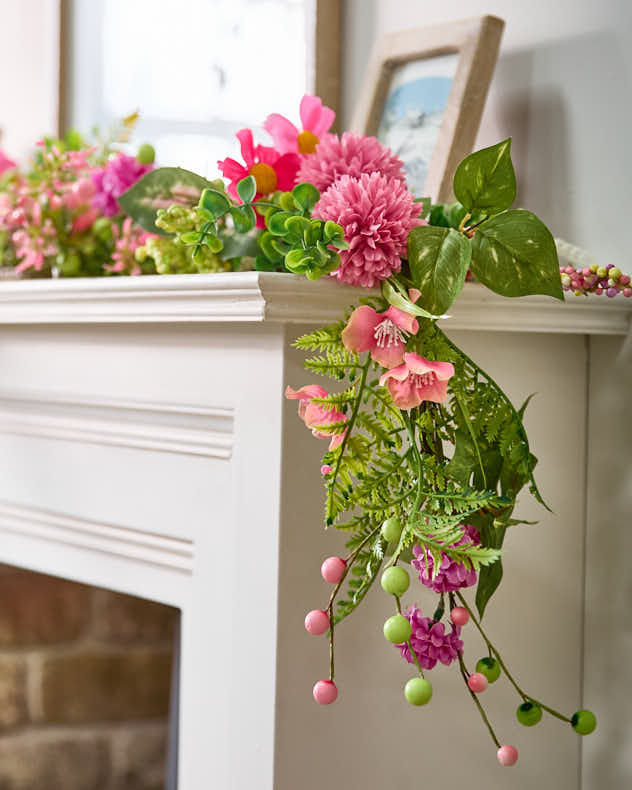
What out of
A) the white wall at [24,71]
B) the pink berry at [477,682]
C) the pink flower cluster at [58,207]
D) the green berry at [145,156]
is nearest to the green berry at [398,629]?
the pink berry at [477,682]

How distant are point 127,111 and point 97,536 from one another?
0.82 m

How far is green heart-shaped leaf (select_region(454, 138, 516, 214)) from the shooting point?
72 cm

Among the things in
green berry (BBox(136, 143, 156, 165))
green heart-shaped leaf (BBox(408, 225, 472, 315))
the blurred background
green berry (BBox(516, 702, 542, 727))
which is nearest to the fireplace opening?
the blurred background

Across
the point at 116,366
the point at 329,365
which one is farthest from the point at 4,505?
the point at 329,365

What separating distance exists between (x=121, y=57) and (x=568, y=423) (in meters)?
1.01

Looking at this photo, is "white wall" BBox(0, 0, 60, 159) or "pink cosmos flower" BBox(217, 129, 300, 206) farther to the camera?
"white wall" BBox(0, 0, 60, 159)

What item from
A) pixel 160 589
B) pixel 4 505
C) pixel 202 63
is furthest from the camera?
pixel 202 63

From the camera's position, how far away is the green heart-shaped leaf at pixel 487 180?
719 mm

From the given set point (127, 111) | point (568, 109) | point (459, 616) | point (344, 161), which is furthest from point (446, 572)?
point (127, 111)

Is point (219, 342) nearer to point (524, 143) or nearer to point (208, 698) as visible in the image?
point (208, 698)

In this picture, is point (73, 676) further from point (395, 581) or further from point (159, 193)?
point (395, 581)

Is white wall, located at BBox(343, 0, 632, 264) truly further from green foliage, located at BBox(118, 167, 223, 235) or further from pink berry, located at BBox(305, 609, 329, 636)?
pink berry, located at BBox(305, 609, 329, 636)

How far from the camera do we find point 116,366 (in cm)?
98

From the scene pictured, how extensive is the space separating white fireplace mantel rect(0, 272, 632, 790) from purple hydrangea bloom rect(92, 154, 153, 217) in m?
0.14
